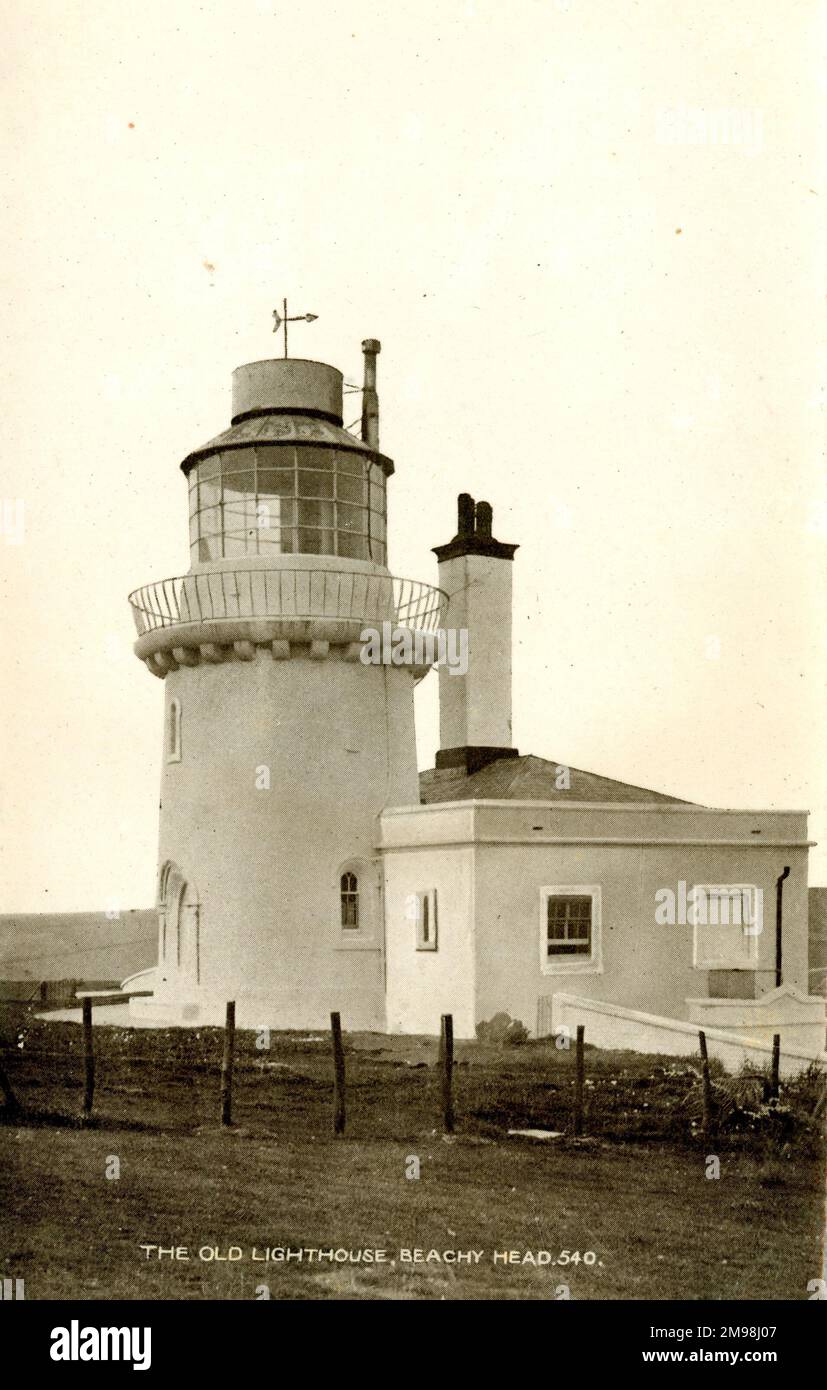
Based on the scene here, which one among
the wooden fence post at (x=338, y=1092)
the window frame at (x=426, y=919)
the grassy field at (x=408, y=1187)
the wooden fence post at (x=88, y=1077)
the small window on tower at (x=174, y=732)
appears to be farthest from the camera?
the small window on tower at (x=174, y=732)

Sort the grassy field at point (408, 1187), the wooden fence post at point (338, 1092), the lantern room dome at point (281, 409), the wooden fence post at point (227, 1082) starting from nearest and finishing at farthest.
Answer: the grassy field at point (408, 1187) → the wooden fence post at point (338, 1092) → the wooden fence post at point (227, 1082) → the lantern room dome at point (281, 409)

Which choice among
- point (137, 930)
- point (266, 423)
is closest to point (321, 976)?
point (266, 423)

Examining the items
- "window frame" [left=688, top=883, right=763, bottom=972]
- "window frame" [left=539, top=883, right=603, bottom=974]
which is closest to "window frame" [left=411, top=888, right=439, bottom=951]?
"window frame" [left=539, top=883, right=603, bottom=974]

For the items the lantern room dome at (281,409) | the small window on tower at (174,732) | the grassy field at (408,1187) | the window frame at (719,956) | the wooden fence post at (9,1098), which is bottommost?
the grassy field at (408,1187)

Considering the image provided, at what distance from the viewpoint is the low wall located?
59.3 ft

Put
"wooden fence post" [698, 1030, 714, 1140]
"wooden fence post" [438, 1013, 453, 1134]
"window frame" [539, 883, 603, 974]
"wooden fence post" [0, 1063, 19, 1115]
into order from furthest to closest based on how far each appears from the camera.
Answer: "window frame" [539, 883, 603, 974] < "wooden fence post" [0, 1063, 19, 1115] < "wooden fence post" [438, 1013, 453, 1134] < "wooden fence post" [698, 1030, 714, 1140]

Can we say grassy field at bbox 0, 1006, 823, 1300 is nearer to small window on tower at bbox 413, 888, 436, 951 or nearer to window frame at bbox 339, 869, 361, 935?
small window on tower at bbox 413, 888, 436, 951

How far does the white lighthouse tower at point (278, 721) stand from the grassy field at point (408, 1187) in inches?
149

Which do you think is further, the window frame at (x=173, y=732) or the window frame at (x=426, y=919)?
the window frame at (x=173, y=732)

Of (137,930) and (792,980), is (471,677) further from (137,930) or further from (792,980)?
(137,930)

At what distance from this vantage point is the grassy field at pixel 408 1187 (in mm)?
13008

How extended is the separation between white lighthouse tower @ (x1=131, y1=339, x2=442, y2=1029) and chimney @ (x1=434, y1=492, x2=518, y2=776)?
70.8 inches

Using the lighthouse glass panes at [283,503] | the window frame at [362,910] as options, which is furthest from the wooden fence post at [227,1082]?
the lighthouse glass panes at [283,503]

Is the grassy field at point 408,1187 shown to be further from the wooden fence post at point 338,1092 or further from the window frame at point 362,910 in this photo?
the window frame at point 362,910
